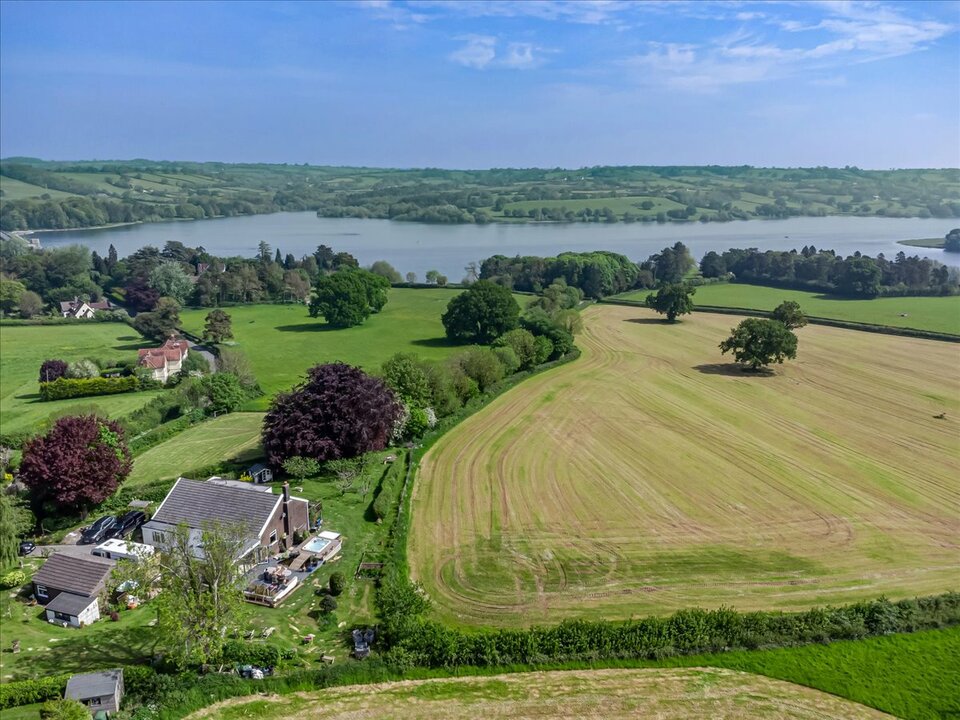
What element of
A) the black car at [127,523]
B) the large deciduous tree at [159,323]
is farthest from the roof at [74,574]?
the large deciduous tree at [159,323]

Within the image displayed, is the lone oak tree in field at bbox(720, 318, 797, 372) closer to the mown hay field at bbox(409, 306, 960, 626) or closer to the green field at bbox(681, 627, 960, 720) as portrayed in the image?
the mown hay field at bbox(409, 306, 960, 626)

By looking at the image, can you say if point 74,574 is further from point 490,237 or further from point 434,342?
point 490,237

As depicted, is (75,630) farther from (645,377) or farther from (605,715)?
(645,377)

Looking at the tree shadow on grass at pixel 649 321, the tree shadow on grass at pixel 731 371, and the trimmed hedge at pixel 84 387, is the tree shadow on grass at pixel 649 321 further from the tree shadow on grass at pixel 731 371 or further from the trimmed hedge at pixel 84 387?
the trimmed hedge at pixel 84 387

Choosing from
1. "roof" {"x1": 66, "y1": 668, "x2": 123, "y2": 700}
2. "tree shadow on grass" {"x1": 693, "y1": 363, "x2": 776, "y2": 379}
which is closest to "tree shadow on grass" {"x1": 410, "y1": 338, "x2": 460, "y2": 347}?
"tree shadow on grass" {"x1": 693, "y1": 363, "x2": 776, "y2": 379}

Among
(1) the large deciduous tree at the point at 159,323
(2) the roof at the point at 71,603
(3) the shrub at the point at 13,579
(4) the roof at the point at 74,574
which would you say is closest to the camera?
(2) the roof at the point at 71,603
